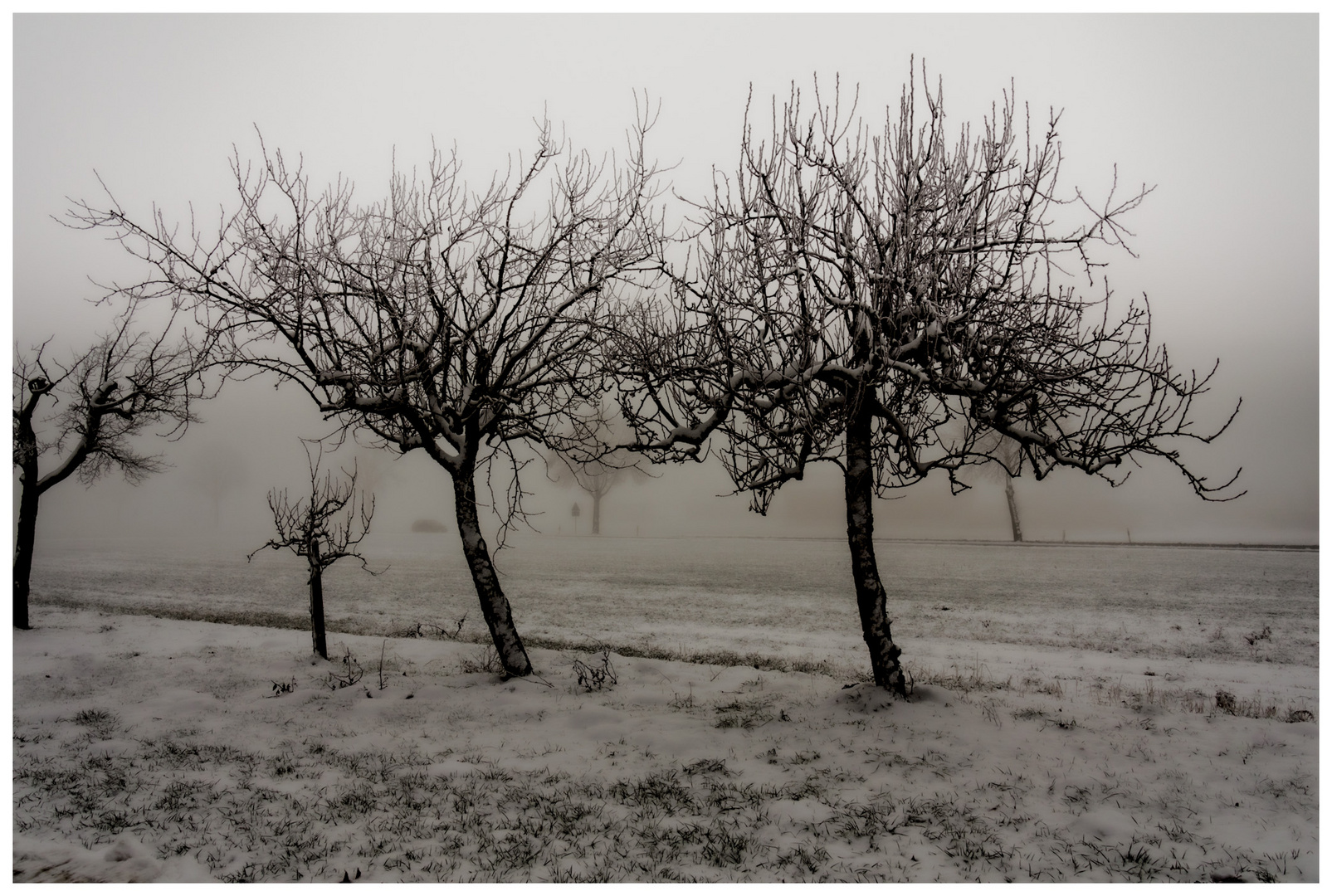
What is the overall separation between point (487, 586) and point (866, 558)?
4691 mm

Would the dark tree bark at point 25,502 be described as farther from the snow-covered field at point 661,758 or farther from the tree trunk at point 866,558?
the tree trunk at point 866,558

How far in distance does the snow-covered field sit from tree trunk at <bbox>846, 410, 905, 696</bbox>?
44 cm

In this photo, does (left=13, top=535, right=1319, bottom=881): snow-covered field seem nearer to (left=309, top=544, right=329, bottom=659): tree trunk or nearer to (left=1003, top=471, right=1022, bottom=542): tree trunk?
(left=309, top=544, right=329, bottom=659): tree trunk

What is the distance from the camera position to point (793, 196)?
7.81 m

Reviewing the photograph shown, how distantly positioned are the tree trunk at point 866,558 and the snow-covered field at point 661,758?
0.44 meters

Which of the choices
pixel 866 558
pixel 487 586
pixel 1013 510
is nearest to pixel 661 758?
pixel 866 558

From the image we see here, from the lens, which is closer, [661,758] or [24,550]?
[661,758]

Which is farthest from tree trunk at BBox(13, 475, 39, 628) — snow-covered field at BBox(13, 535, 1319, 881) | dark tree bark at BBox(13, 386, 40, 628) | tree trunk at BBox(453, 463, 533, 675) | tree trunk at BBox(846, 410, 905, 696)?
tree trunk at BBox(846, 410, 905, 696)

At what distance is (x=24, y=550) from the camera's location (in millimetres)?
13047

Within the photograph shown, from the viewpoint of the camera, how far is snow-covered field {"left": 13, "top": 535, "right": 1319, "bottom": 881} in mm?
4684

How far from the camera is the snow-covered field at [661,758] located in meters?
4.68

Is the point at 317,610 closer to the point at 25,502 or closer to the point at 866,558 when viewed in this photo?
the point at 25,502

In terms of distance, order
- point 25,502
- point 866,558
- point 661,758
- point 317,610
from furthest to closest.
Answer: point 25,502 < point 317,610 < point 866,558 < point 661,758

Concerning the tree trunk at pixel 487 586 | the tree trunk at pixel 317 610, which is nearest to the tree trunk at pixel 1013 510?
the tree trunk at pixel 487 586
